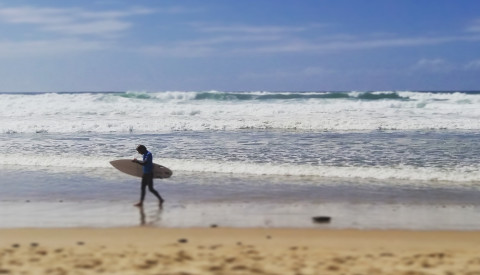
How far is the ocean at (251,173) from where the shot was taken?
9344 mm

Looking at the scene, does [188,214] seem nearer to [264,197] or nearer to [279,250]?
[264,197]

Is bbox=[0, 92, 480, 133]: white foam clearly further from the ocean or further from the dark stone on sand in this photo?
the dark stone on sand

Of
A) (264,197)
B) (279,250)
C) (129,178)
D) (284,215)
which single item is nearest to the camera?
(279,250)

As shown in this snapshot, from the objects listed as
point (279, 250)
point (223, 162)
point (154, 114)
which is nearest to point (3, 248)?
point (279, 250)

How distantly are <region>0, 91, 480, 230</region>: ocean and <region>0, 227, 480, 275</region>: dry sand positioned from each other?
0.54m

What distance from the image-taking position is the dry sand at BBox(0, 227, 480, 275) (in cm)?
619

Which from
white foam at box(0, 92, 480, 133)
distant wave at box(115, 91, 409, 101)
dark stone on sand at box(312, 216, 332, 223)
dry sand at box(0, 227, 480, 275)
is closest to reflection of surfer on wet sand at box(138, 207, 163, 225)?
dry sand at box(0, 227, 480, 275)

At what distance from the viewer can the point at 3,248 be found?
716cm

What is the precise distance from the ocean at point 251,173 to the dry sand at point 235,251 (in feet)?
1.78

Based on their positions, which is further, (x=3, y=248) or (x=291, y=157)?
(x=291, y=157)

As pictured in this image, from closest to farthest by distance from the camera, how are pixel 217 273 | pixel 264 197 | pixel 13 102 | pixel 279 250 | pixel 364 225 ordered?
pixel 217 273, pixel 279 250, pixel 364 225, pixel 264 197, pixel 13 102

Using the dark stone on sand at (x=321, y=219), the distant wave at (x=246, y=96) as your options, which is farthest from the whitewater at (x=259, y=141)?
the distant wave at (x=246, y=96)

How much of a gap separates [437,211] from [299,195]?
2.66 m

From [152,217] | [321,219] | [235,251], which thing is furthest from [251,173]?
[235,251]
